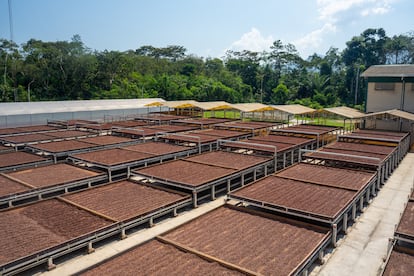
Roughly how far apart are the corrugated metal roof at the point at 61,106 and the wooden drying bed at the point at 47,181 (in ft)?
58.9

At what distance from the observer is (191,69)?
6412 centimetres

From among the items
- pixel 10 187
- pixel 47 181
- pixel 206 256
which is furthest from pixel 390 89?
pixel 10 187

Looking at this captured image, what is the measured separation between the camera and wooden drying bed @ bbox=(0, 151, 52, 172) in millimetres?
14625

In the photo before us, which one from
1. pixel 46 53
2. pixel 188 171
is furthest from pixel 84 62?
pixel 188 171

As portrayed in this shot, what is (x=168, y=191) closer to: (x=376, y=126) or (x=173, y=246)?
(x=173, y=246)

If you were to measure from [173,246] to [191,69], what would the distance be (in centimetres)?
5875

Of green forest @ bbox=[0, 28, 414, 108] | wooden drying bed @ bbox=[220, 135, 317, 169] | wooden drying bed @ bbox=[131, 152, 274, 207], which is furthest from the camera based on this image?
green forest @ bbox=[0, 28, 414, 108]

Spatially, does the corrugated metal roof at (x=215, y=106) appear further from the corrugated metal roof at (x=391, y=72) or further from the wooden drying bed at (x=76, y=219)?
the wooden drying bed at (x=76, y=219)

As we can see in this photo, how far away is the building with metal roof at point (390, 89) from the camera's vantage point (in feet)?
85.1

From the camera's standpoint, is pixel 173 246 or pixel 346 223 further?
pixel 346 223

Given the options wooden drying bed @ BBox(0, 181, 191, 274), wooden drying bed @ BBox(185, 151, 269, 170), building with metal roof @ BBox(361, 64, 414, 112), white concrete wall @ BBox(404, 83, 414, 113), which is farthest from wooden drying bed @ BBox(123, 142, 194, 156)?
white concrete wall @ BBox(404, 83, 414, 113)

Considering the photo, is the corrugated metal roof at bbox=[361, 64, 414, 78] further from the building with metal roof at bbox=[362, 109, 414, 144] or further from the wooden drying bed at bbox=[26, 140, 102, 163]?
the wooden drying bed at bbox=[26, 140, 102, 163]

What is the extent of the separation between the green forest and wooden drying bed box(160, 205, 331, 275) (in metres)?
41.1

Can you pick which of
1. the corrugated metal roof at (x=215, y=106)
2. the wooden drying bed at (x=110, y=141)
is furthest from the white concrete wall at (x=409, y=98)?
the wooden drying bed at (x=110, y=141)
